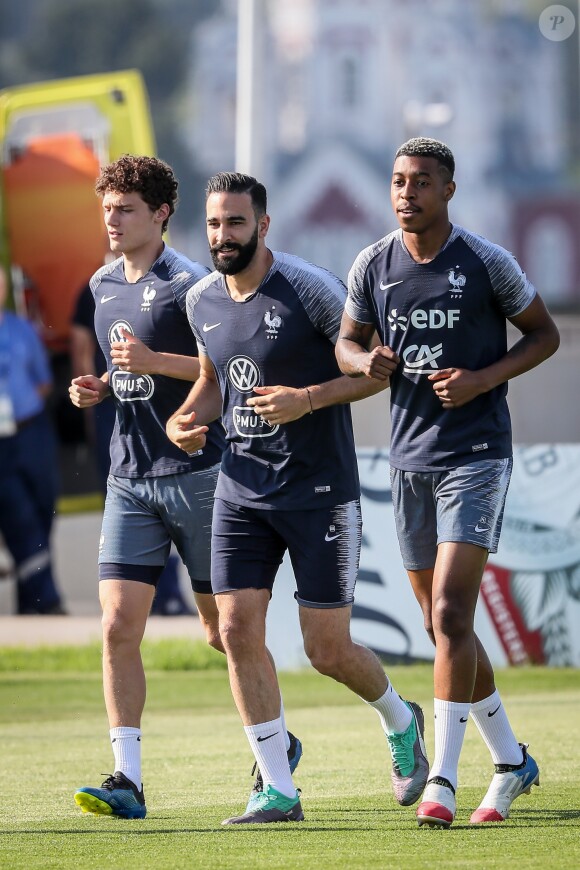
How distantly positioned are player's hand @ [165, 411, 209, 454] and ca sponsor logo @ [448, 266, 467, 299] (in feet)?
3.46

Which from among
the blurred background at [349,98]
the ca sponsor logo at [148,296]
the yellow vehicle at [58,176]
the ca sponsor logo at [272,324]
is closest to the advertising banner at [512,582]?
the yellow vehicle at [58,176]

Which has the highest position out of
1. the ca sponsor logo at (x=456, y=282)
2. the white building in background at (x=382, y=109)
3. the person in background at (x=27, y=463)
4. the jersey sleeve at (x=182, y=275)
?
the ca sponsor logo at (x=456, y=282)

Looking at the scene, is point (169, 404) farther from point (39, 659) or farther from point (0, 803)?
point (39, 659)

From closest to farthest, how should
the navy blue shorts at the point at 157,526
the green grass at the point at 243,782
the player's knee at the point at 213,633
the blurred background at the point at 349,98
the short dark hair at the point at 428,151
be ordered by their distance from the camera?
the green grass at the point at 243,782
the short dark hair at the point at 428,151
the navy blue shorts at the point at 157,526
the player's knee at the point at 213,633
the blurred background at the point at 349,98

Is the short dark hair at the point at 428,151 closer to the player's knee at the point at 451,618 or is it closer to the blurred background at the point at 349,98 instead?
the player's knee at the point at 451,618

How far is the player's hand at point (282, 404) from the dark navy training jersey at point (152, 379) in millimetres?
654

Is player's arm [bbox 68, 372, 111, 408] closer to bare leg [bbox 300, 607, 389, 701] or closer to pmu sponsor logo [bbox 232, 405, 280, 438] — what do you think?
pmu sponsor logo [bbox 232, 405, 280, 438]

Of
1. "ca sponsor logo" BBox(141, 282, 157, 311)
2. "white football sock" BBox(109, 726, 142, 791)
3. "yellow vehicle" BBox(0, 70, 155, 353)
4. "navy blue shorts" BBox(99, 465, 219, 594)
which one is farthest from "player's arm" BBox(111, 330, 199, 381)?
"yellow vehicle" BBox(0, 70, 155, 353)

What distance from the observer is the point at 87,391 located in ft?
23.5

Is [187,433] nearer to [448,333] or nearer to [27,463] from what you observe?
[448,333]

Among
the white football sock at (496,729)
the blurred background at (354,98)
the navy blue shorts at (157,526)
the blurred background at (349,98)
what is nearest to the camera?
the white football sock at (496,729)

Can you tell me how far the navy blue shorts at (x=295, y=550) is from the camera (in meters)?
6.59

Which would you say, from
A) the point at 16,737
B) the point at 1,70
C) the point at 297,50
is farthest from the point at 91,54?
the point at 16,737

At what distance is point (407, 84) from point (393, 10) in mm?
5732
